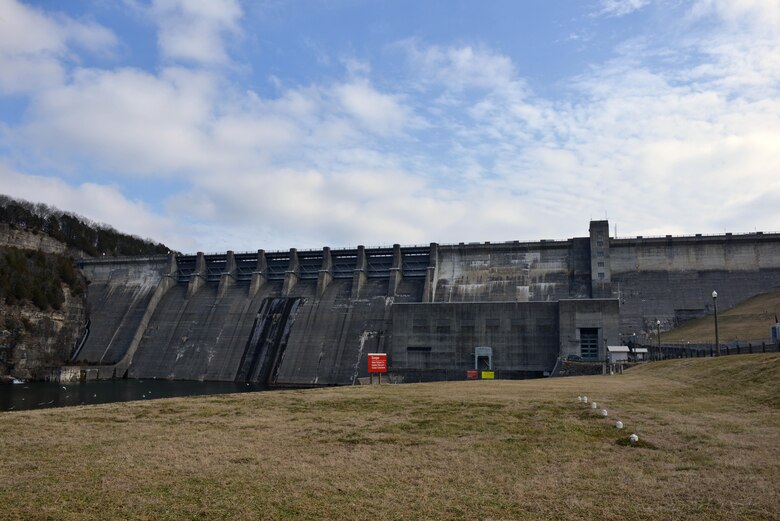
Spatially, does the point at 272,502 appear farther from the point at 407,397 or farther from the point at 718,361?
the point at 718,361

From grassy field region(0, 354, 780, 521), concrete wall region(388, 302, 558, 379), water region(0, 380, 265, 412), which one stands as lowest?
water region(0, 380, 265, 412)

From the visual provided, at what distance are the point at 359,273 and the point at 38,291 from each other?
39.1 m

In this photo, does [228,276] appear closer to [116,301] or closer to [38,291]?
[116,301]

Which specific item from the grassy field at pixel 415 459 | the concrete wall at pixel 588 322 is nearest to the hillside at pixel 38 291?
the grassy field at pixel 415 459

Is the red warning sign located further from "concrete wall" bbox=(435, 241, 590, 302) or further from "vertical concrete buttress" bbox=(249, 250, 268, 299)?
"vertical concrete buttress" bbox=(249, 250, 268, 299)

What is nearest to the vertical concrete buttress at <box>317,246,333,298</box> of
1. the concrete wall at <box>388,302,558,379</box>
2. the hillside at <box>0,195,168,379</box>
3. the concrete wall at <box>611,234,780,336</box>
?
the concrete wall at <box>388,302,558,379</box>

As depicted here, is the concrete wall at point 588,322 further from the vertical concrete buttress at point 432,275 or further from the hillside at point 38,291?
the hillside at point 38,291

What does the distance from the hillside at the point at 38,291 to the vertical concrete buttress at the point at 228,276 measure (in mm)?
19106

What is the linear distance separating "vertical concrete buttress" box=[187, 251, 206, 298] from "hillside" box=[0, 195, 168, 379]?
1492 cm

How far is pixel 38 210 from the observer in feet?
360

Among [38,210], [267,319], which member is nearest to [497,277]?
[267,319]

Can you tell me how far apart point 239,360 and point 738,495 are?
204 ft

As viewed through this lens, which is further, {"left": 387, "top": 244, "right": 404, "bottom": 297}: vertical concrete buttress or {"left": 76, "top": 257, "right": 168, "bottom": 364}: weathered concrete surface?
{"left": 76, "top": 257, "right": 168, "bottom": 364}: weathered concrete surface

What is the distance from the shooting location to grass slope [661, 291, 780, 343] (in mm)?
51625
